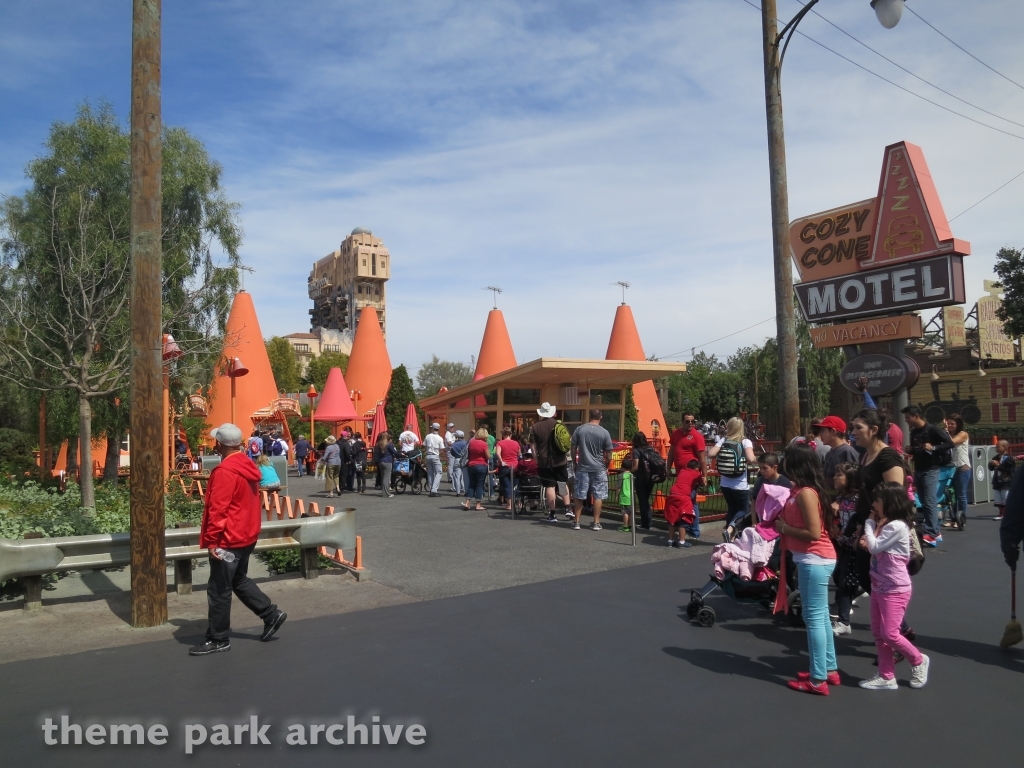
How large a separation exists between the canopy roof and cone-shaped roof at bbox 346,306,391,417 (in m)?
15.7

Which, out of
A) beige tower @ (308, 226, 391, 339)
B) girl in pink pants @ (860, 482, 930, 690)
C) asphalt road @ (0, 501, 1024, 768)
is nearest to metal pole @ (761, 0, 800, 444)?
asphalt road @ (0, 501, 1024, 768)

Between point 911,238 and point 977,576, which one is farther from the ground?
point 911,238

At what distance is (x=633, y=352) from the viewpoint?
104ft

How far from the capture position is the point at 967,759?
145 inches

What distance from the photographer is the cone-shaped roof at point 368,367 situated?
3550cm

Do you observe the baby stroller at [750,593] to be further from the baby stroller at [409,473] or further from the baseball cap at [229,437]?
the baby stroller at [409,473]

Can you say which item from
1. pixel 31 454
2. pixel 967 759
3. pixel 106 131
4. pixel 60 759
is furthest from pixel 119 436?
pixel 967 759

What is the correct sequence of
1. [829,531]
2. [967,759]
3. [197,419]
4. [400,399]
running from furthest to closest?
1. [400,399]
2. [197,419]
3. [829,531]
4. [967,759]

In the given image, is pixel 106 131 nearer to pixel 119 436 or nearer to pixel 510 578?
pixel 119 436

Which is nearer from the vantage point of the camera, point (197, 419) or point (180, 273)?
point (180, 273)

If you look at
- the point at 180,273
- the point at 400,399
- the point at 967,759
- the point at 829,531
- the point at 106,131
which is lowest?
the point at 967,759

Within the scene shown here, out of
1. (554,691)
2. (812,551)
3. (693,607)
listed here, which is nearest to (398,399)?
(693,607)

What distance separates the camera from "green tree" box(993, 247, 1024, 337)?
27500 mm

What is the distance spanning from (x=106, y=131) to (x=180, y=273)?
3.06 metres
